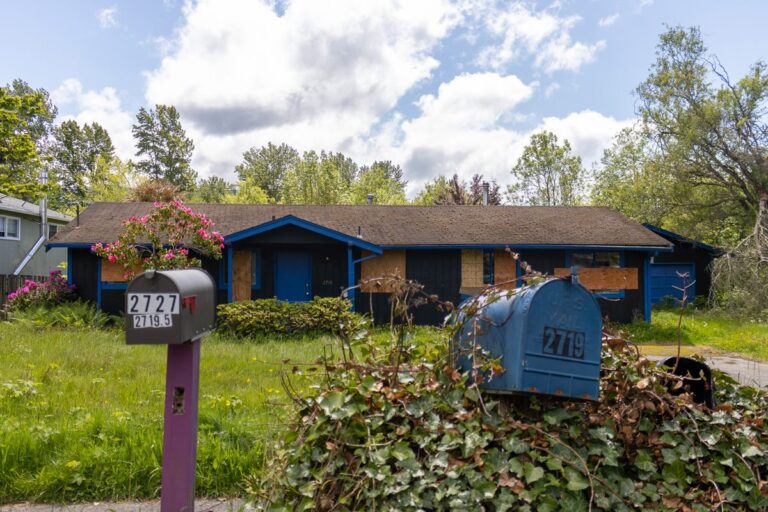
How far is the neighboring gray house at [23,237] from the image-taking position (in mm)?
23266

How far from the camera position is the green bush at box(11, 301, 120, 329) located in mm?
13055

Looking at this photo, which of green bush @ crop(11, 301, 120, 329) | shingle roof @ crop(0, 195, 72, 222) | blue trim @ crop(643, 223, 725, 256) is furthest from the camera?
shingle roof @ crop(0, 195, 72, 222)

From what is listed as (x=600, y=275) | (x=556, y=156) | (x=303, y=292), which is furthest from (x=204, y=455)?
(x=556, y=156)

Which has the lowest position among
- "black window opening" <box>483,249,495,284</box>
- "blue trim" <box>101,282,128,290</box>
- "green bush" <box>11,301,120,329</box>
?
A: "green bush" <box>11,301,120,329</box>

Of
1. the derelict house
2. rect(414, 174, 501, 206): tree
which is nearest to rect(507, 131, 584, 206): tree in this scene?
rect(414, 174, 501, 206): tree

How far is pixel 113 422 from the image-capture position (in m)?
4.69

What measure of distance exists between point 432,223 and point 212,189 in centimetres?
5494

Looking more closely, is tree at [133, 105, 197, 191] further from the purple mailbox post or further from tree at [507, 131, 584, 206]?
the purple mailbox post

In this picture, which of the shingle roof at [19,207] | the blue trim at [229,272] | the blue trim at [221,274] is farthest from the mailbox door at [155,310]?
the shingle roof at [19,207]

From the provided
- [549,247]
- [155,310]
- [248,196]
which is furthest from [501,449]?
[248,196]

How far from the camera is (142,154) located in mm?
52812

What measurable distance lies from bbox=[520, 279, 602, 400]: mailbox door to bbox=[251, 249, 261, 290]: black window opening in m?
14.2

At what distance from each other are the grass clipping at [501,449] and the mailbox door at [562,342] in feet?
0.62

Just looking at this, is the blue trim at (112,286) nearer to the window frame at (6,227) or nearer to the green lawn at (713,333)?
the window frame at (6,227)
